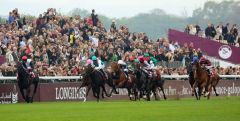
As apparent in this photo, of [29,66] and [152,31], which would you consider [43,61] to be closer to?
[29,66]

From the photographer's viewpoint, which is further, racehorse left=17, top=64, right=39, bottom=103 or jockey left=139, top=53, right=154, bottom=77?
jockey left=139, top=53, right=154, bottom=77

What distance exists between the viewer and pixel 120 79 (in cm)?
4194

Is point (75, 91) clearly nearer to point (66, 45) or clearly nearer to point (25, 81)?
point (66, 45)

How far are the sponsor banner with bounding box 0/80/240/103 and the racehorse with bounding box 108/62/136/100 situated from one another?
175cm

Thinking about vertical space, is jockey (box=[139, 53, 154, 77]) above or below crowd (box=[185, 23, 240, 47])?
below

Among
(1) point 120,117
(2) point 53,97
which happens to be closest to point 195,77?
(2) point 53,97

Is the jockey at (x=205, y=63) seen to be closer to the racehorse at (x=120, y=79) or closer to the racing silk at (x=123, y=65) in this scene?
the racehorse at (x=120, y=79)

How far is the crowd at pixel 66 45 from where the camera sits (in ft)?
132

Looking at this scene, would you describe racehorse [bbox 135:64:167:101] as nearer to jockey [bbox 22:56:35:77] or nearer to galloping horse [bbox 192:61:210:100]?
galloping horse [bbox 192:61:210:100]

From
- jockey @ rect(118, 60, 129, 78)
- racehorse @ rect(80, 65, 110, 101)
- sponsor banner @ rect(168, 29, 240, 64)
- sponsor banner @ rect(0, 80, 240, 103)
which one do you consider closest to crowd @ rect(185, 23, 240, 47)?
sponsor banner @ rect(168, 29, 240, 64)

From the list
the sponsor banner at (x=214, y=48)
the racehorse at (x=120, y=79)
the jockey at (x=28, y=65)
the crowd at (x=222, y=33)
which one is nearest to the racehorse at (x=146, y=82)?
the racehorse at (x=120, y=79)

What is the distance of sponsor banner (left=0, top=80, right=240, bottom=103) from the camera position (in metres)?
39.0

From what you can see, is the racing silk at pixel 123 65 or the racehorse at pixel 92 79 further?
the racing silk at pixel 123 65

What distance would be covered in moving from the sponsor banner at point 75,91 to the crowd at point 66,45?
0.81m
